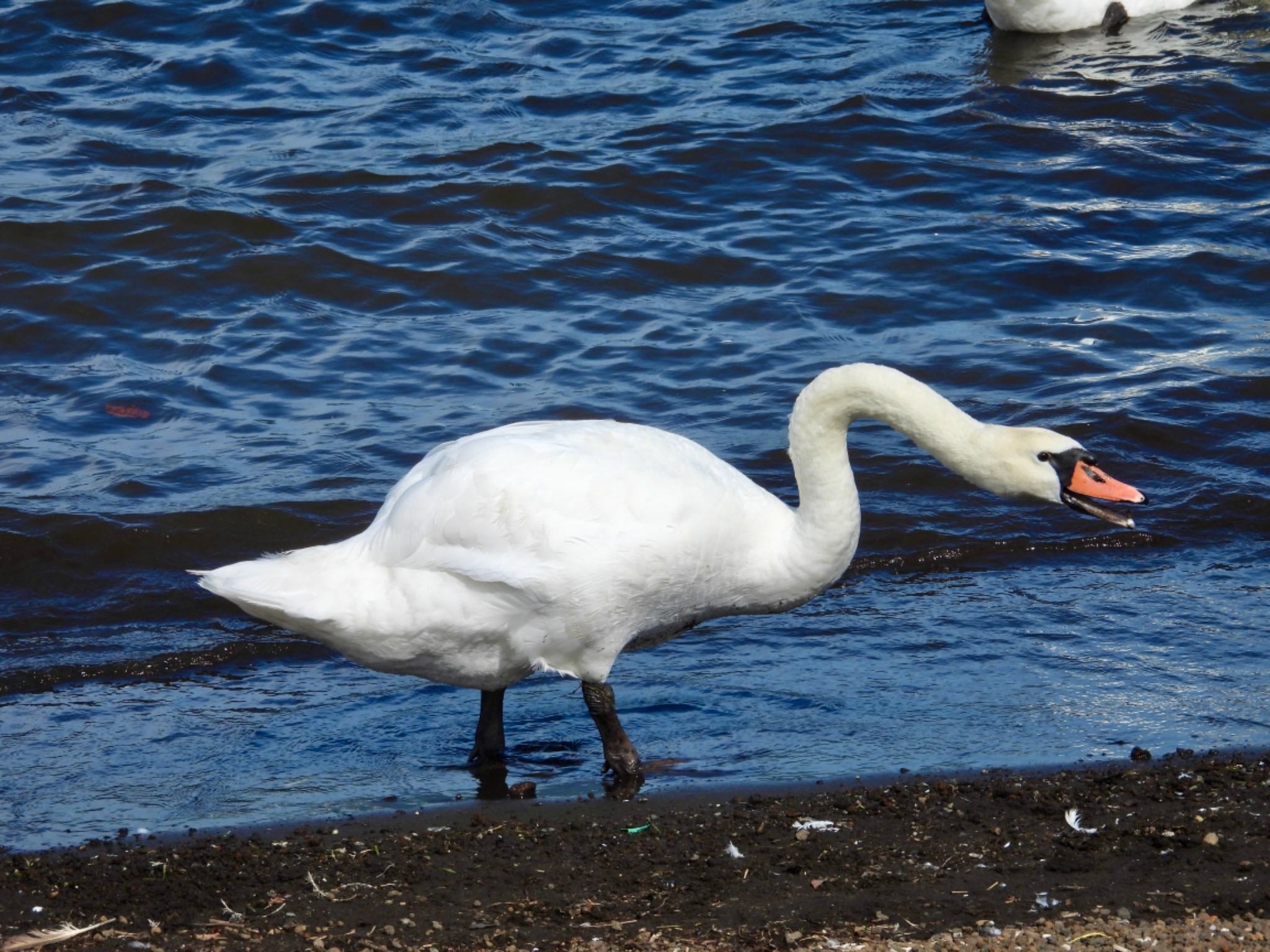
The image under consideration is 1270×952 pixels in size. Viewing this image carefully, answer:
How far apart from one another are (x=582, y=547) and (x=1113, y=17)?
1159 cm

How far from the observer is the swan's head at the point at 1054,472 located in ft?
17.2

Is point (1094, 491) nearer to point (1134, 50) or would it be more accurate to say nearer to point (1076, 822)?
point (1076, 822)

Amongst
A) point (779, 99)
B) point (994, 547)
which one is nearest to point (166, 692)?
point (994, 547)

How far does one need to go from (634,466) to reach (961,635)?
1.90 metres

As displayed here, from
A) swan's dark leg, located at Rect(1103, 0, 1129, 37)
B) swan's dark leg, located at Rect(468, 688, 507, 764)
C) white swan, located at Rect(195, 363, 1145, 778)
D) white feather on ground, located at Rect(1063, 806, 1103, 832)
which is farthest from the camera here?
swan's dark leg, located at Rect(1103, 0, 1129, 37)

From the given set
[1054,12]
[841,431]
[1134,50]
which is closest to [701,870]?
[841,431]

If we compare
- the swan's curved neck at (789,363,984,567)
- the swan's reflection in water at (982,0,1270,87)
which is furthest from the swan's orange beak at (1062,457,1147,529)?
the swan's reflection in water at (982,0,1270,87)

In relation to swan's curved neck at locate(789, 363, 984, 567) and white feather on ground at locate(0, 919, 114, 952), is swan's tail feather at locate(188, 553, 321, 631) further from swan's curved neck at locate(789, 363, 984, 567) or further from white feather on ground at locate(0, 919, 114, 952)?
swan's curved neck at locate(789, 363, 984, 567)

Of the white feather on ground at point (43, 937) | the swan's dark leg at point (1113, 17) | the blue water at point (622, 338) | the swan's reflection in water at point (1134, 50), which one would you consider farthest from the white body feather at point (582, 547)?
the swan's dark leg at point (1113, 17)

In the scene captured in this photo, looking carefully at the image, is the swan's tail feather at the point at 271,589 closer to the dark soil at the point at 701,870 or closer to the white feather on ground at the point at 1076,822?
the dark soil at the point at 701,870

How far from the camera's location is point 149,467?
852 cm

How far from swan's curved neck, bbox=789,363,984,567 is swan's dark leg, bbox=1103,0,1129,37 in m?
10.8

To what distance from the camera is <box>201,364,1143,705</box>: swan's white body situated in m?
5.34

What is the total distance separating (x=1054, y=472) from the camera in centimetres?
527
